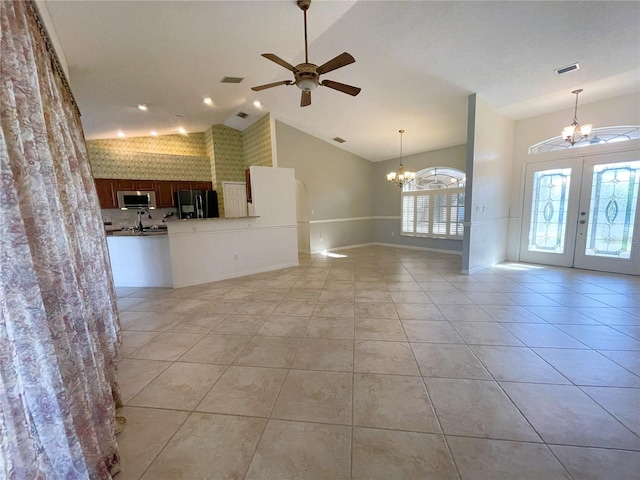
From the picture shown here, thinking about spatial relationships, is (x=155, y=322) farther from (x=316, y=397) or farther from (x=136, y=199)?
(x=136, y=199)

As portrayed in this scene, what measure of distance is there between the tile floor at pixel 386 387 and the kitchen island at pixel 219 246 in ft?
3.57

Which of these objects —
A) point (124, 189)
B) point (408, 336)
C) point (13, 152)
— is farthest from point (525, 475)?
point (124, 189)

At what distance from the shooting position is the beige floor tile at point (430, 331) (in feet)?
8.28

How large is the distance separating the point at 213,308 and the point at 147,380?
1.46 metres

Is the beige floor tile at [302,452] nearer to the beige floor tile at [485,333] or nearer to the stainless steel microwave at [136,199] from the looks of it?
the beige floor tile at [485,333]

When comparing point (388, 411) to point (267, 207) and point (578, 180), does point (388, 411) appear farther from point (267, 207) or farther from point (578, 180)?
point (578, 180)

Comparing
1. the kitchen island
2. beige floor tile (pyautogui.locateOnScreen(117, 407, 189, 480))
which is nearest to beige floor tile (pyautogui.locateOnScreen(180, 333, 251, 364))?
beige floor tile (pyautogui.locateOnScreen(117, 407, 189, 480))

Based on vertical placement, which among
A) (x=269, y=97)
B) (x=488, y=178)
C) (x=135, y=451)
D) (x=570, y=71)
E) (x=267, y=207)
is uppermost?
(x=269, y=97)

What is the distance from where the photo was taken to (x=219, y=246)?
16.1ft

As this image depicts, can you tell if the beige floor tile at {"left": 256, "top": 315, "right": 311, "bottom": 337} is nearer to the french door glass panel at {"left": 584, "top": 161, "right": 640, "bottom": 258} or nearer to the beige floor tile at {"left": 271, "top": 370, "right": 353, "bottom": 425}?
the beige floor tile at {"left": 271, "top": 370, "right": 353, "bottom": 425}

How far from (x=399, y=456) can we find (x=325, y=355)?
1012 mm

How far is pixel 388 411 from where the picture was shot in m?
1.67

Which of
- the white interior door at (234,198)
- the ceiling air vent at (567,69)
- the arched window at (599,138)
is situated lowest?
the white interior door at (234,198)

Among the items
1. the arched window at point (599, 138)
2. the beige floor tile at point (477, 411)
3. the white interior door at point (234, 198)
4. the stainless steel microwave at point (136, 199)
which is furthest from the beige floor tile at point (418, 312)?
the stainless steel microwave at point (136, 199)
